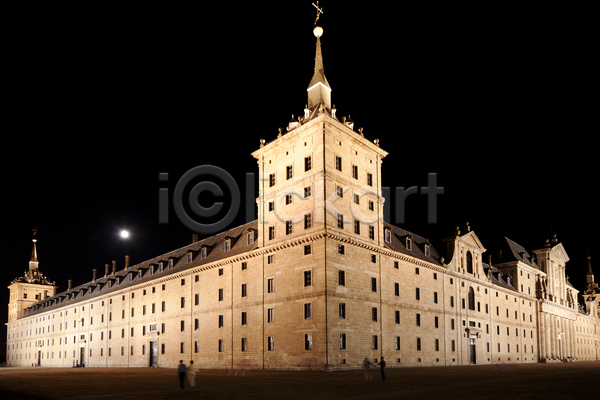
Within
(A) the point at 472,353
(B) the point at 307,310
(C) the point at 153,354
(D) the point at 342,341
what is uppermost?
(B) the point at 307,310

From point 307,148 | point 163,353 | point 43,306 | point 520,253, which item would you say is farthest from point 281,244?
point 43,306

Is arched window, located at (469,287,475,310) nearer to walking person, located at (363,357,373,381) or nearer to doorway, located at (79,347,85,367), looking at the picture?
walking person, located at (363,357,373,381)

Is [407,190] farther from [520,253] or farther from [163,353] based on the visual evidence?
[520,253]

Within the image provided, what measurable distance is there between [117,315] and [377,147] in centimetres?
4496

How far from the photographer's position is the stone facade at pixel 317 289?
46312 millimetres

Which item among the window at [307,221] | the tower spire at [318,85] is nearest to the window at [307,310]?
the window at [307,221]

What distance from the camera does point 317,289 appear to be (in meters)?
45.2

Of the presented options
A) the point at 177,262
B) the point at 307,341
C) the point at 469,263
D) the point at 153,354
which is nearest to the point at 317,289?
the point at 307,341

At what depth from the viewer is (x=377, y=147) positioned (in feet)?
177

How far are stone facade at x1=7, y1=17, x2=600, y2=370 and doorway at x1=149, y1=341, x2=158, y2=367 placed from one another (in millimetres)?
121

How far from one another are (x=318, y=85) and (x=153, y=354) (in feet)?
123

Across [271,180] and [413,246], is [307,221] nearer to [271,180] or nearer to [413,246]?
[271,180]

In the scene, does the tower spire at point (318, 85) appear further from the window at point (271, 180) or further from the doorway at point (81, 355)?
the doorway at point (81, 355)

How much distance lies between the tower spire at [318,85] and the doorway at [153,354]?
113 ft
